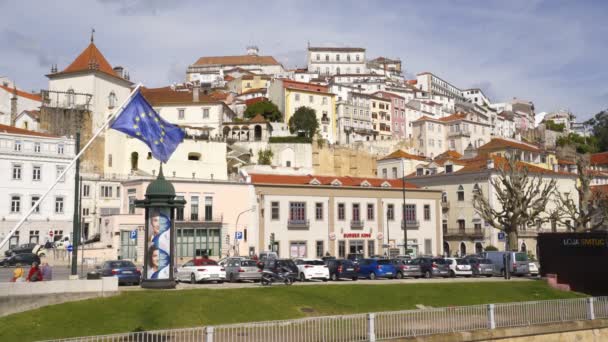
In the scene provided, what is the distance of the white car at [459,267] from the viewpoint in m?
42.5

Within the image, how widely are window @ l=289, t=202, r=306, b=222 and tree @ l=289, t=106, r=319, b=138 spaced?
49.1 meters

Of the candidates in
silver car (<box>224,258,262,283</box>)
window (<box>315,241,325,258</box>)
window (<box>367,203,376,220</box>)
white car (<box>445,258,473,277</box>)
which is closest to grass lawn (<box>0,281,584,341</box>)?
silver car (<box>224,258,262,283</box>)

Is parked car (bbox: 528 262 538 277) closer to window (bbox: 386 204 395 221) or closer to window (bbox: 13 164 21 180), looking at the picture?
window (bbox: 386 204 395 221)

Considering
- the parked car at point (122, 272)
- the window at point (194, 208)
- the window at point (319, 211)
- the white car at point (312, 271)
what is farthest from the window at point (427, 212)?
the parked car at point (122, 272)

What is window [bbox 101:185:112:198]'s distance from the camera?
7831 cm

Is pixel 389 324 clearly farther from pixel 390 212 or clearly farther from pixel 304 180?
pixel 390 212

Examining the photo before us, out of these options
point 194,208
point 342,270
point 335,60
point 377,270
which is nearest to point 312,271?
point 342,270

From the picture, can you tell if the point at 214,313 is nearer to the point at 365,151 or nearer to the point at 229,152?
the point at 229,152

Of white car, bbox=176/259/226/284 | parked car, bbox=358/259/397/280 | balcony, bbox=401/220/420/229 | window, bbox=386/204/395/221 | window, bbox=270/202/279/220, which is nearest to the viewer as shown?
white car, bbox=176/259/226/284

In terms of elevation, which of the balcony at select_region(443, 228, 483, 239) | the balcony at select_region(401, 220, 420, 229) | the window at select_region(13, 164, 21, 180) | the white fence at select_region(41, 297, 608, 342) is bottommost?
the white fence at select_region(41, 297, 608, 342)

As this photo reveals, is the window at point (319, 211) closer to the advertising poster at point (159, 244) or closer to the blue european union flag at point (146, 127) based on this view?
the advertising poster at point (159, 244)

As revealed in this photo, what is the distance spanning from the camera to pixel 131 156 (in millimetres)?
85812

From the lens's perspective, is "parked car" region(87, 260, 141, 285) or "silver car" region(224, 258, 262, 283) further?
"silver car" region(224, 258, 262, 283)

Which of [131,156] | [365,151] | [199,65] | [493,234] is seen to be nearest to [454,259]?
[493,234]
